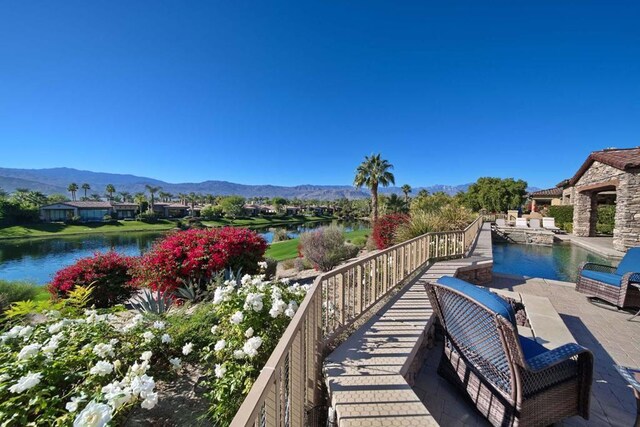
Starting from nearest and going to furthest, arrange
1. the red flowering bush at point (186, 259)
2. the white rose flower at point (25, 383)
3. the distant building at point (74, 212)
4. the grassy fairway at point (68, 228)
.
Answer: the white rose flower at point (25, 383) → the red flowering bush at point (186, 259) → the grassy fairway at point (68, 228) → the distant building at point (74, 212)

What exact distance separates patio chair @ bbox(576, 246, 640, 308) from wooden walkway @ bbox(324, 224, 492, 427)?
11.7 ft

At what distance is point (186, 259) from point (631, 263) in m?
8.55

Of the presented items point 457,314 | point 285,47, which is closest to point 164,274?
point 457,314

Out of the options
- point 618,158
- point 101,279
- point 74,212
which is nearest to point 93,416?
point 101,279

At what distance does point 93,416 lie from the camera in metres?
1.19

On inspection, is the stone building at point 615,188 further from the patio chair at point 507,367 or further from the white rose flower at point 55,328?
the white rose flower at point 55,328

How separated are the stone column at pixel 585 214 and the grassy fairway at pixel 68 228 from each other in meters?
52.6

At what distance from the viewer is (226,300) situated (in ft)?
8.63

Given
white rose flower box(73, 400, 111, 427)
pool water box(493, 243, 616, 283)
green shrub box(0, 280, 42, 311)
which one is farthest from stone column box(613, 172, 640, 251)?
green shrub box(0, 280, 42, 311)

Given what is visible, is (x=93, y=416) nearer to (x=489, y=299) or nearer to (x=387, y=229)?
(x=489, y=299)

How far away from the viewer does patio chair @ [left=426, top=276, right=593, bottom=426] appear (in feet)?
5.91

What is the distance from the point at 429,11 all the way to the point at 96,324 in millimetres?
12303

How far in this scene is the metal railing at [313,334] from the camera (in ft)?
3.22

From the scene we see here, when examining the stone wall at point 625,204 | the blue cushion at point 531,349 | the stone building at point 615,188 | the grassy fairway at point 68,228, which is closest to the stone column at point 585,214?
the stone building at point 615,188
